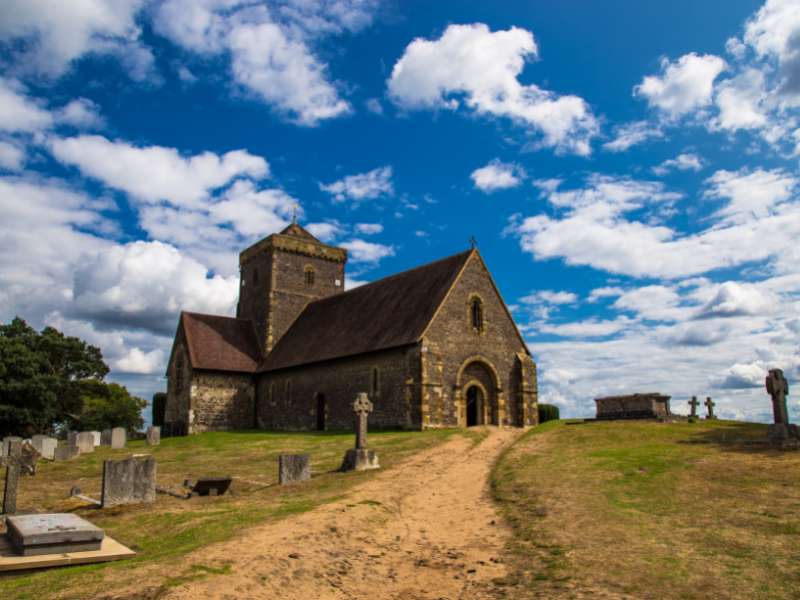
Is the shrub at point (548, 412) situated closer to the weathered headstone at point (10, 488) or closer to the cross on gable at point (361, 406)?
the cross on gable at point (361, 406)

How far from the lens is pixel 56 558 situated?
9109 mm

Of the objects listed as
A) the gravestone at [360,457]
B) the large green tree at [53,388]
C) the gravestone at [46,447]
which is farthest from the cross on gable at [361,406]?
the large green tree at [53,388]

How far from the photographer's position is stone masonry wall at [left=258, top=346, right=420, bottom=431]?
28250 mm

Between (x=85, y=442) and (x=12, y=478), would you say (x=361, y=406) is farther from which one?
(x=85, y=442)

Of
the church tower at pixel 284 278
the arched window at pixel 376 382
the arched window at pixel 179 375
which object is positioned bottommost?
the arched window at pixel 376 382

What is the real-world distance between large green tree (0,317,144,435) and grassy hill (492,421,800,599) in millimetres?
37246

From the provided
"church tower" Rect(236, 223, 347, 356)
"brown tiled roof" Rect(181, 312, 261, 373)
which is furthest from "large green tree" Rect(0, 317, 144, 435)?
"church tower" Rect(236, 223, 347, 356)

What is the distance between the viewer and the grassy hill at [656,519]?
7766mm

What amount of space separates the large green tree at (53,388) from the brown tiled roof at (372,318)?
663 inches

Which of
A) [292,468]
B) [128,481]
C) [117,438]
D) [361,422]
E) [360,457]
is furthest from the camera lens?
[117,438]

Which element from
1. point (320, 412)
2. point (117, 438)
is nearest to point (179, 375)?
point (117, 438)

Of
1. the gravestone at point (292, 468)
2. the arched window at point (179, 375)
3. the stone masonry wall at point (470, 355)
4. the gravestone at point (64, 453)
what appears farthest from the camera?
the arched window at point (179, 375)

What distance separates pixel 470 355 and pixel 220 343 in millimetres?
19620

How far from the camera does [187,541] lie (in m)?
9.98
